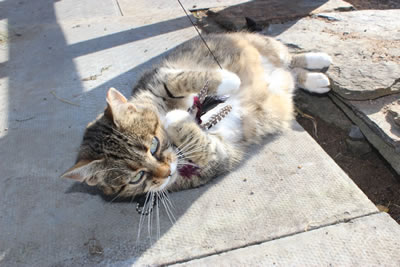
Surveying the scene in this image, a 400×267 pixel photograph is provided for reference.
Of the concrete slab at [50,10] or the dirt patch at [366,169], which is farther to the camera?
the concrete slab at [50,10]

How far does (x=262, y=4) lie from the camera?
14.3ft

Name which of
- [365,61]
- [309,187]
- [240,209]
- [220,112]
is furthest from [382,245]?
[365,61]

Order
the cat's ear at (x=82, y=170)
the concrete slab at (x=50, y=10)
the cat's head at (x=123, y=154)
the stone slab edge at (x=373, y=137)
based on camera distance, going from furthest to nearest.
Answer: the concrete slab at (x=50, y=10), the stone slab edge at (x=373, y=137), the cat's head at (x=123, y=154), the cat's ear at (x=82, y=170)

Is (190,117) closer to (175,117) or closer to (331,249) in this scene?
(175,117)

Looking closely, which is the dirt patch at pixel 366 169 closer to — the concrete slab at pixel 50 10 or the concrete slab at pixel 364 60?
the concrete slab at pixel 364 60

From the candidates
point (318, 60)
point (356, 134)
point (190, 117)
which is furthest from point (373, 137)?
point (190, 117)

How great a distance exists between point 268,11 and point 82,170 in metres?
3.28

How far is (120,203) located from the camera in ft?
7.25

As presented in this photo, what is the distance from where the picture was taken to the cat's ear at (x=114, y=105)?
6.15 feet

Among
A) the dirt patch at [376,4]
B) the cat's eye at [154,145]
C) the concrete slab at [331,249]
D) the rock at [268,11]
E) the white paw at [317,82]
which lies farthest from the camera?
the dirt patch at [376,4]

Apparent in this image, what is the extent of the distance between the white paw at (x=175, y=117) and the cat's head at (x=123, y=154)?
0.17 meters

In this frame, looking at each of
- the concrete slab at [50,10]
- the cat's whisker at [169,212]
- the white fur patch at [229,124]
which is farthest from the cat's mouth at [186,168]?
the concrete slab at [50,10]

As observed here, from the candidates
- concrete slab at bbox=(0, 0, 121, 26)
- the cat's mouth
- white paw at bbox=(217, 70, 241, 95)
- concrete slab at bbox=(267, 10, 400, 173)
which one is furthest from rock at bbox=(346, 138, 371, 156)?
concrete slab at bbox=(0, 0, 121, 26)

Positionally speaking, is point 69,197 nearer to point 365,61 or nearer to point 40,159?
point 40,159
